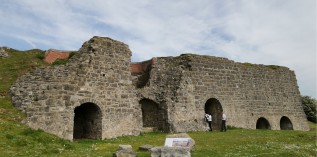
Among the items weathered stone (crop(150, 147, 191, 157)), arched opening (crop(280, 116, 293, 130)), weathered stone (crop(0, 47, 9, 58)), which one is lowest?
weathered stone (crop(150, 147, 191, 157))

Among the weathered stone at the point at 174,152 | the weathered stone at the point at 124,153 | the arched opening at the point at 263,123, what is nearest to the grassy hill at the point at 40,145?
the weathered stone at the point at 124,153

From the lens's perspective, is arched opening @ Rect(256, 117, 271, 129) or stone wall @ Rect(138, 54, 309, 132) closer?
stone wall @ Rect(138, 54, 309, 132)

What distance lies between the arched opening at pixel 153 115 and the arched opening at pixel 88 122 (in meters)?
4.92

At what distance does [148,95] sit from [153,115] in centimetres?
191

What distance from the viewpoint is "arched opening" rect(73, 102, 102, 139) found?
1958cm

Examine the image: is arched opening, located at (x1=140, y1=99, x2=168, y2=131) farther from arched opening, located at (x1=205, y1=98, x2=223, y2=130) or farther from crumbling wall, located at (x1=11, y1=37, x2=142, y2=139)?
arched opening, located at (x1=205, y1=98, x2=223, y2=130)

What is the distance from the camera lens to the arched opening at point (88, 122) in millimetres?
19578

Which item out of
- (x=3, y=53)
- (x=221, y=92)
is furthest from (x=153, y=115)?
(x=3, y=53)

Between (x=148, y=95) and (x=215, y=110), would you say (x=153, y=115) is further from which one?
(x=215, y=110)

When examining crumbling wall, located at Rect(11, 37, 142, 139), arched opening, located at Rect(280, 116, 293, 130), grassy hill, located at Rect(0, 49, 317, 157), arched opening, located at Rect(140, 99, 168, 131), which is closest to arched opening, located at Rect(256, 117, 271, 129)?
arched opening, located at Rect(280, 116, 293, 130)

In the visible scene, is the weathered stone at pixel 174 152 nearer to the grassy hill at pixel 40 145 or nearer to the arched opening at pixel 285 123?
the grassy hill at pixel 40 145

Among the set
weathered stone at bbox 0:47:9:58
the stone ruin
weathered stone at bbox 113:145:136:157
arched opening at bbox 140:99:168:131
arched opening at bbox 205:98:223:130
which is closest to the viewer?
weathered stone at bbox 113:145:136:157

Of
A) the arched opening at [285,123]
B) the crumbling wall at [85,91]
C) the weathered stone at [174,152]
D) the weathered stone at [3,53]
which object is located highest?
the weathered stone at [3,53]

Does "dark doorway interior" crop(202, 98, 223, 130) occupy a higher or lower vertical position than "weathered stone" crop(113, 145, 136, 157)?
higher
